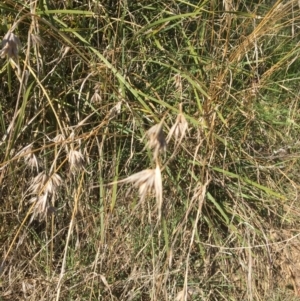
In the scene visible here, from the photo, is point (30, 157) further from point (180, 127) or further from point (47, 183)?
point (180, 127)

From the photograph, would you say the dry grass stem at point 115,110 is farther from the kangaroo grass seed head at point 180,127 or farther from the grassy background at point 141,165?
the kangaroo grass seed head at point 180,127

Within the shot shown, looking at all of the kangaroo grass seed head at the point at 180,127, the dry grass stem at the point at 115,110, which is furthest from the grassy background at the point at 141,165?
the kangaroo grass seed head at the point at 180,127

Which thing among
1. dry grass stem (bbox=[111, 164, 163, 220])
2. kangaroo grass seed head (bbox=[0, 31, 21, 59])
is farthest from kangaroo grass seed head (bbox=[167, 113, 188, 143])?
kangaroo grass seed head (bbox=[0, 31, 21, 59])

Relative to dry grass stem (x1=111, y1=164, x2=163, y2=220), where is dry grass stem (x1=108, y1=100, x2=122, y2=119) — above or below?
below

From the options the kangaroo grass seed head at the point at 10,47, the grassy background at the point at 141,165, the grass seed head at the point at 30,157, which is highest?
the kangaroo grass seed head at the point at 10,47

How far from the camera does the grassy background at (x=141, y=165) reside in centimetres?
133

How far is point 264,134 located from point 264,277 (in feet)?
1.23

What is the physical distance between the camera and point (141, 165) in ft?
4.81

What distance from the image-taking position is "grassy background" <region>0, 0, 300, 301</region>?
1.33m

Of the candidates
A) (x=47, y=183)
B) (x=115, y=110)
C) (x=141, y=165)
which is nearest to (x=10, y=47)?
(x=47, y=183)

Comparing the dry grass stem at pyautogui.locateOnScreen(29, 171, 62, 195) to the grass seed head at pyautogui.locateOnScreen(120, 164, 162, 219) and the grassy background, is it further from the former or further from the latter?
the grass seed head at pyautogui.locateOnScreen(120, 164, 162, 219)

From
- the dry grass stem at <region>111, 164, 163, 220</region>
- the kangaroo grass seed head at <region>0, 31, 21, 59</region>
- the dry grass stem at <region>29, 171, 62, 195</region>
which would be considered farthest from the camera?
the dry grass stem at <region>29, 171, 62, 195</region>

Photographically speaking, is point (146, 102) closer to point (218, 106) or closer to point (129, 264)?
point (218, 106)

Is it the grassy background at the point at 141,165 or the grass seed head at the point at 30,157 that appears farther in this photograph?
the grassy background at the point at 141,165
